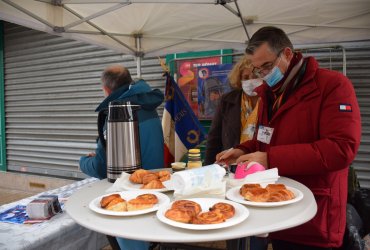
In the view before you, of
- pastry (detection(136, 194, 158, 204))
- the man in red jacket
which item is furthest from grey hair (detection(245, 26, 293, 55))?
pastry (detection(136, 194, 158, 204))

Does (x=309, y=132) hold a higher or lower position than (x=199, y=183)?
higher

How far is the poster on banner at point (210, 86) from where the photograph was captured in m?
4.34

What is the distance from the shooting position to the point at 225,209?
3.23 feet

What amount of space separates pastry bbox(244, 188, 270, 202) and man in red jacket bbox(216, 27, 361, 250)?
249 millimetres

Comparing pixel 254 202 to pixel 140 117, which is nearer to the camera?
Answer: pixel 254 202

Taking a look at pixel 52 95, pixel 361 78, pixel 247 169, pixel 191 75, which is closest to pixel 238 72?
pixel 247 169

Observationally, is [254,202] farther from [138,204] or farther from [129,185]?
[129,185]

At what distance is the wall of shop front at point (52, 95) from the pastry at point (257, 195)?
4.42 meters

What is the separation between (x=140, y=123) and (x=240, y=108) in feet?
2.89

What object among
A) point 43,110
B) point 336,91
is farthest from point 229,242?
point 43,110

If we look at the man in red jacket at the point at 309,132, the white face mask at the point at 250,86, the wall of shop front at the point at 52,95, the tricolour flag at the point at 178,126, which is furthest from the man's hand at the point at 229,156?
the wall of shop front at the point at 52,95

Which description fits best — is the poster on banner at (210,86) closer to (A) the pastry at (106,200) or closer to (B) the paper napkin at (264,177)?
(B) the paper napkin at (264,177)

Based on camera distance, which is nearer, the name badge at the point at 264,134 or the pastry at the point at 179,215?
the pastry at the point at 179,215

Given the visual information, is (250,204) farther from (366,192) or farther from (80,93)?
(80,93)
